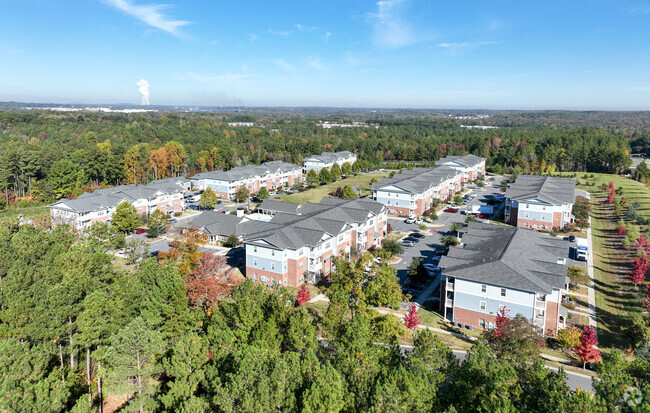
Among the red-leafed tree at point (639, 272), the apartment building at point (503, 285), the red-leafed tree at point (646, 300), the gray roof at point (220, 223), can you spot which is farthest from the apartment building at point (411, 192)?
the red-leafed tree at point (646, 300)

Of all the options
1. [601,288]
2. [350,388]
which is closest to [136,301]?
[350,388]

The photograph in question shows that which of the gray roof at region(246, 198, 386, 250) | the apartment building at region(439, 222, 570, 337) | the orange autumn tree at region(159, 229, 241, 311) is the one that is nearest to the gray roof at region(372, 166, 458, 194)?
the gray roof at region(246, 198, 386, 250)

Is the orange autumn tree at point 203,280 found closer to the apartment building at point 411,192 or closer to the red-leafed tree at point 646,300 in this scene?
the red-leafed tree at point 646,300

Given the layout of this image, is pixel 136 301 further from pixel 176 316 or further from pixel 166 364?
pixel 166 364

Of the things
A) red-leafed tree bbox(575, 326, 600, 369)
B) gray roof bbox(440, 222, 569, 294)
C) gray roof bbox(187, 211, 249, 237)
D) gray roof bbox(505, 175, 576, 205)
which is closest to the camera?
red-leafed tree bbox(575, 326, 600, 369)

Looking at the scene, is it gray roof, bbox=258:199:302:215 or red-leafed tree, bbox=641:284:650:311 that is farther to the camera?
gray roof, bbox=258:199:302:215

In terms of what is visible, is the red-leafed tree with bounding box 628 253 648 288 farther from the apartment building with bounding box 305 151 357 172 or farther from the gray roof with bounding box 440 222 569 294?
the apartment building with bounding box 305 151 357 172
